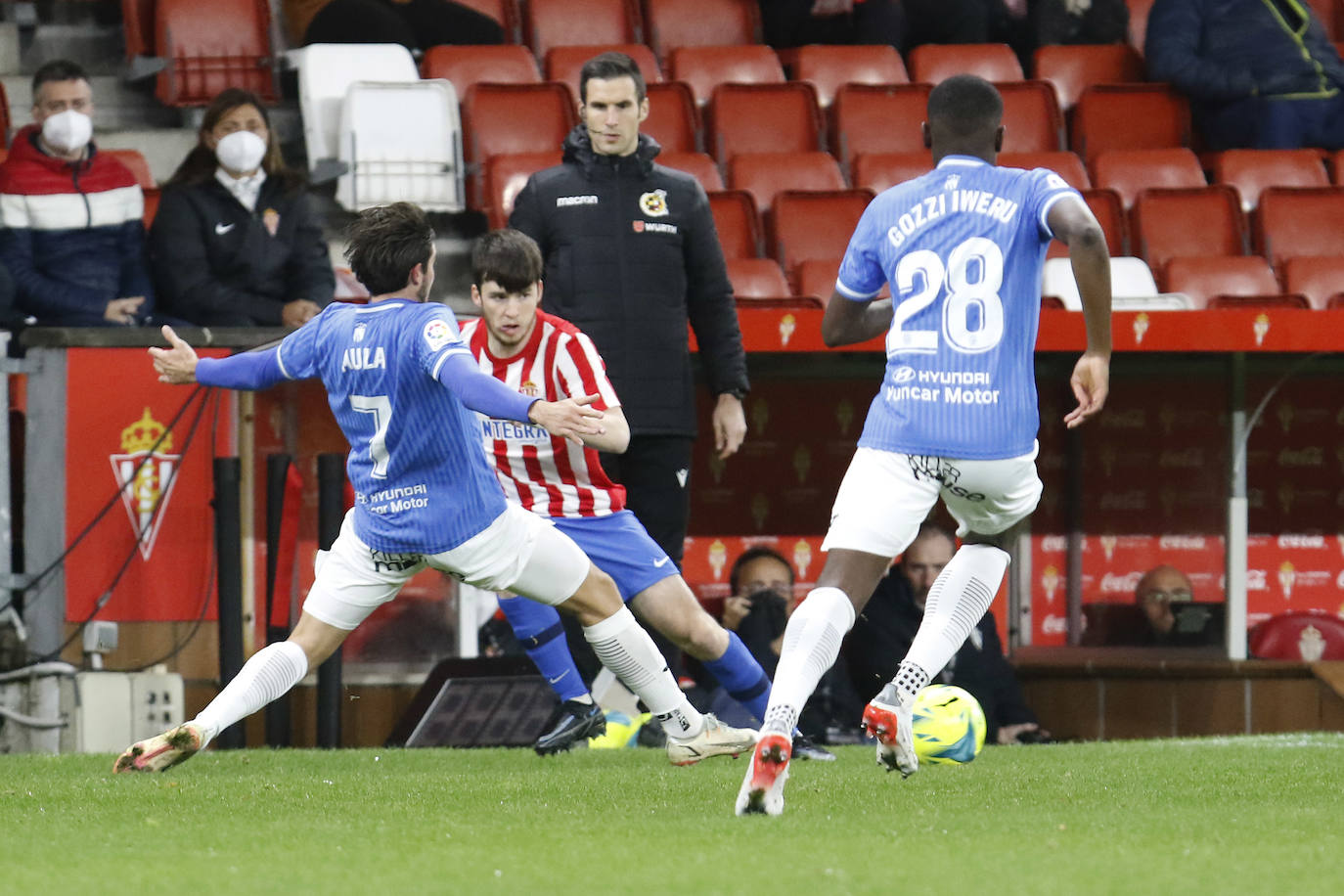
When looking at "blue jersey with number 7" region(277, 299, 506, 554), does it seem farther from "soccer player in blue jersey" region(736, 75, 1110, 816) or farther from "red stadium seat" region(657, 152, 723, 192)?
"red stadium seat" region(657, 152, 723, 192)

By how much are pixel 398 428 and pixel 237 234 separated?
370 centimetres

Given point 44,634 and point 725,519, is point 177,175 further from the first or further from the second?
point 725,519

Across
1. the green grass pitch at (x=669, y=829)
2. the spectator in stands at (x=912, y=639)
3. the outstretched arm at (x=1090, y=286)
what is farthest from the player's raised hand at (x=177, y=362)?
the spectator in stands at (x=912, y=639)

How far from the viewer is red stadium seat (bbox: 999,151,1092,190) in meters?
11.1

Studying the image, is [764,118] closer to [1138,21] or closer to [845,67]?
[845,67]

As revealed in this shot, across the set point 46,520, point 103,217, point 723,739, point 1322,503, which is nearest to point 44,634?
point 46,520

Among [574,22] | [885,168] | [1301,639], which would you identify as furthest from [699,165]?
[1301,639]

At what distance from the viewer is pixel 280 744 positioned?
8.54 meters

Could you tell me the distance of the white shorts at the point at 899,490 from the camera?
5.04m

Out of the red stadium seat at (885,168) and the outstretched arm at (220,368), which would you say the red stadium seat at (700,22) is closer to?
the red stadium seat at (885,168)

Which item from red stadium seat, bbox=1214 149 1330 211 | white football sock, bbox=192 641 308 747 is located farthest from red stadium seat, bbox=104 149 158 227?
red stadium seat, bbox=1214 149 1330 211

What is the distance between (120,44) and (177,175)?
2750 mm

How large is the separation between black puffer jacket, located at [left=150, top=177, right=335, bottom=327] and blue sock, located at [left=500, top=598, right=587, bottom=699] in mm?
2531

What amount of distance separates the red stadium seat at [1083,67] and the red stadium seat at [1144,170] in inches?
35.5
